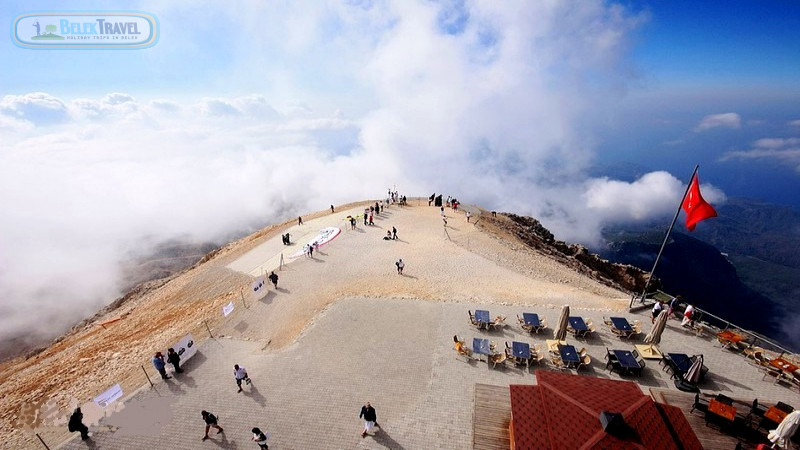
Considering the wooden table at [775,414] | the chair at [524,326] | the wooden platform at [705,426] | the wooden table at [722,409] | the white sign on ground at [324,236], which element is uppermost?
the wooden table at [775,414]

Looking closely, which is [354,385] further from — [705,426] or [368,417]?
[705,426]

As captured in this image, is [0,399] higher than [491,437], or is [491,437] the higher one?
[491,437]

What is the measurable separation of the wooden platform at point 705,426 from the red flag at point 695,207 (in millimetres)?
7965

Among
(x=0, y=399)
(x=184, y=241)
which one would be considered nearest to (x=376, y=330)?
(x=0, y=399)

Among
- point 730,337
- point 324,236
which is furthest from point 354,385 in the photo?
point 324,236

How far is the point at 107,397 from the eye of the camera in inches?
518

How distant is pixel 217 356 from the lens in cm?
1698

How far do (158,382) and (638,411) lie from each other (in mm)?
18373

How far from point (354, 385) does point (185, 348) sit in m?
8.78

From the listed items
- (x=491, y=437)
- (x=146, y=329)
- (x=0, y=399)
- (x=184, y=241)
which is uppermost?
(x=491, y=437)

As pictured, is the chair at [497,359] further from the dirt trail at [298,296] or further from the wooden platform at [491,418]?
the dirt trail at [298,296]

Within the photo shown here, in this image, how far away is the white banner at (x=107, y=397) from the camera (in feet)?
42.5

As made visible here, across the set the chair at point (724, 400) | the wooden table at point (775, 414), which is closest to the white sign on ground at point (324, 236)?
the chair at point (724, 400)

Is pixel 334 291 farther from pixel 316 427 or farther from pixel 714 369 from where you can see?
pixel 714 369
